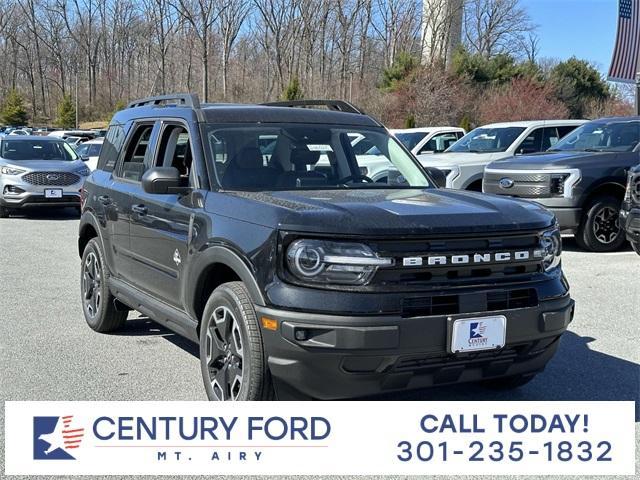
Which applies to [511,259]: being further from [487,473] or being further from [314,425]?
[314,425]

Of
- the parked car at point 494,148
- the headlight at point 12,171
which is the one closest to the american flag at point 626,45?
the parked car at point 494,148

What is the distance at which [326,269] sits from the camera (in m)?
3.70

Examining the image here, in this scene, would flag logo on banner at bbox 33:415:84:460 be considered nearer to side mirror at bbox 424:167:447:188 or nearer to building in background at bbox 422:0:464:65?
side mirror at bbox 424:167:447:188

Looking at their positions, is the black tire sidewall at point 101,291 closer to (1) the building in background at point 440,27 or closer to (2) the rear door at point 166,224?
(2) the rear door at point 166,224

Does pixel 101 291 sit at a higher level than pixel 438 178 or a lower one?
lower

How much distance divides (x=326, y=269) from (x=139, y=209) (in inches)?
84.2

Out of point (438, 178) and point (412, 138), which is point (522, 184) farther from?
point (412, 138)

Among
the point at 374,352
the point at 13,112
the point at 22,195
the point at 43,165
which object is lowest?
the point at 22,195

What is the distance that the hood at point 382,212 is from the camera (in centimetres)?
374

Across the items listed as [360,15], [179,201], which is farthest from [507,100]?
[179,201]

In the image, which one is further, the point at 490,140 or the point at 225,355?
the point at 490,140

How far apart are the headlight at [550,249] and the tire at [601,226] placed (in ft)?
21.6

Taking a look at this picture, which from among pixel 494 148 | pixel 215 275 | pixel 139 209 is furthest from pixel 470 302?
pixel 494 148

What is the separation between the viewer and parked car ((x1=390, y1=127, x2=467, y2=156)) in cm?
1753
